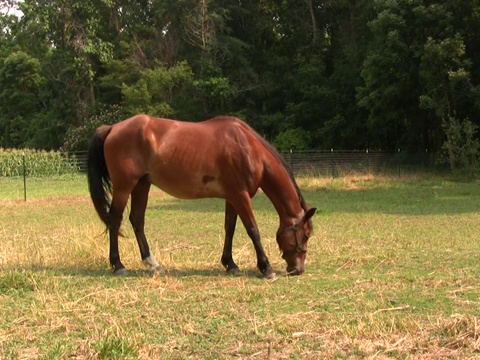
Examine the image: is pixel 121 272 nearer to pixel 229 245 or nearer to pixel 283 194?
pixel 229 245

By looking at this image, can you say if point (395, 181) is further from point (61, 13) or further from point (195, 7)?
point (61, 13)

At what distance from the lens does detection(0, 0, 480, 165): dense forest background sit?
30484 mm

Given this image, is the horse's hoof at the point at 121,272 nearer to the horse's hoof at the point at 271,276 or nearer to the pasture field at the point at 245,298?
the pasture field at the point at 245,298

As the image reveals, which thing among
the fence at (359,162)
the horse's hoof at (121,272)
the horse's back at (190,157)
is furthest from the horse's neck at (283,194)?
the fence at (359,162)

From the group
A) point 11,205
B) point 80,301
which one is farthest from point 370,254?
point 11,205

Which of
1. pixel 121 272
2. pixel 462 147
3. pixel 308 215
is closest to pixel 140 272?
pixel 121 272

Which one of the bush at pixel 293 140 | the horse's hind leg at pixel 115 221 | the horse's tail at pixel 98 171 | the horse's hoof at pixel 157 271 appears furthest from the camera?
the bush at pixel 293 140

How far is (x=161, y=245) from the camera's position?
27.9ft

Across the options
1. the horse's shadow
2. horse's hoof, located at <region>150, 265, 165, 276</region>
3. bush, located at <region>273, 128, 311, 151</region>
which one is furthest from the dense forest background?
horse's hoof, located at <region>150, 265, 165, 276</region>

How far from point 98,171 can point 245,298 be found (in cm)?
279

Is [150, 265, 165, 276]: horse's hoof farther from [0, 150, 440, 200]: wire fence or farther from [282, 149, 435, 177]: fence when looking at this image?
[282, 149, 435, 177]: fence

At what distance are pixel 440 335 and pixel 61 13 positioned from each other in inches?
1592

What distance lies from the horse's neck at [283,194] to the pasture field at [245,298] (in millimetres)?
684

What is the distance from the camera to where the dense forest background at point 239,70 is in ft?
100
